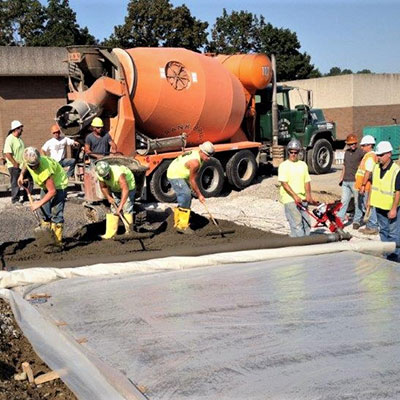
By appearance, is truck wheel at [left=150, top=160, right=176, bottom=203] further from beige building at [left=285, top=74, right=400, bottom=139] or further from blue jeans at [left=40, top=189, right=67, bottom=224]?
beige building at [left=285, top=74, right=400, bottom=139]

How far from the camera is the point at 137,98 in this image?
485 inches

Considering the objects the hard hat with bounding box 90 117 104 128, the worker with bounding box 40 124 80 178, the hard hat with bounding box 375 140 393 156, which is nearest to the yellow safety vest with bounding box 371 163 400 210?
the hard hat with bounding box 375 140 393 156

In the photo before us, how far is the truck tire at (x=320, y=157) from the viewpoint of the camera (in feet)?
54.7

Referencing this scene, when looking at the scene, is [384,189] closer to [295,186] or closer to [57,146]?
[295,186]

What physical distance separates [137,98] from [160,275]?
727 cm

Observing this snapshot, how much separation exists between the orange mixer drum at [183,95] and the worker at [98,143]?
133 centimetres

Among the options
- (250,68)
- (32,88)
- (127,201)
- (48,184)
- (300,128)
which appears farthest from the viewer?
(32,88)

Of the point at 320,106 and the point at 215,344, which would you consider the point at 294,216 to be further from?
the point at 320,106

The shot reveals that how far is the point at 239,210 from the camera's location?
39.8 ft

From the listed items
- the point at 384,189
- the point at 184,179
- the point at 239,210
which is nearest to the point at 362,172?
the point at 384,189

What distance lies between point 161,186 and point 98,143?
206 centimetres

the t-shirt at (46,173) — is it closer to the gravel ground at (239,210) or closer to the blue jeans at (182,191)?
the gravel ground at (239,210)

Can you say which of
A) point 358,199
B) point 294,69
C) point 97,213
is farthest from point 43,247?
point 294,69

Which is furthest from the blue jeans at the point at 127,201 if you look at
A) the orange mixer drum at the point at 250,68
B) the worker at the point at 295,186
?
the orange mixer drum at the point at 250,68
